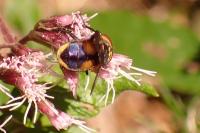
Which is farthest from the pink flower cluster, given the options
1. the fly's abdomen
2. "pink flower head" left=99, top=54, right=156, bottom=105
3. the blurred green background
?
the blurred green background

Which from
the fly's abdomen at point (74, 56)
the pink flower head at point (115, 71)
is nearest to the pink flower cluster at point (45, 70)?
the pink flower head at point (115, 71)

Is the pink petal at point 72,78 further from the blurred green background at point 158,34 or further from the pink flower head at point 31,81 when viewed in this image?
the blurred green background at point 158,34

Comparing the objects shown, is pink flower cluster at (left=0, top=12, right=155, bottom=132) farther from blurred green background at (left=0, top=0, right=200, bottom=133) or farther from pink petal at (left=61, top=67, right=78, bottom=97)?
blurred green background at (left=0, top=0, right=200, bottom=133)

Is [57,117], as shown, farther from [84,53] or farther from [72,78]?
[84,53]

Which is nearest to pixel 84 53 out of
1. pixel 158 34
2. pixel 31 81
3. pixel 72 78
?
pixel 72 78

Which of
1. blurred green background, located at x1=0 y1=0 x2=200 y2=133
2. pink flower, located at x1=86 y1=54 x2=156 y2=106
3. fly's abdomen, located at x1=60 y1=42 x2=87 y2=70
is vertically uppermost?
fly's abdomen, located at x1=60 y1=42 x2=87 y2=70

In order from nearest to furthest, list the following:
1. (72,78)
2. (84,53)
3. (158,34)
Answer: (84,53) < (72,78) < (158,34)
